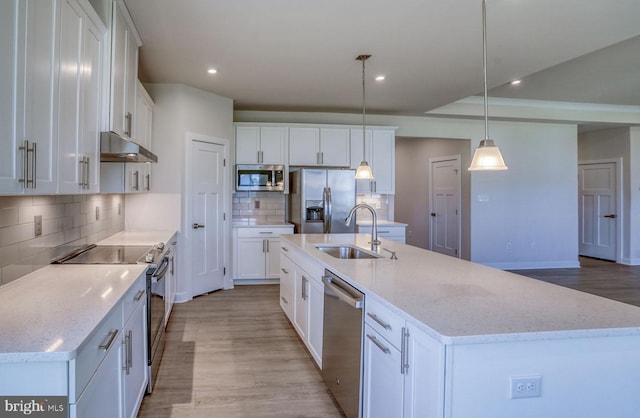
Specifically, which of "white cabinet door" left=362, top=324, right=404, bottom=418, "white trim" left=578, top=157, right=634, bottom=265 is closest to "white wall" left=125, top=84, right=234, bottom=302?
"white cabinet door" left=362, top=324, right=404, bottom=418

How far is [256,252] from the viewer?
5.75 metres

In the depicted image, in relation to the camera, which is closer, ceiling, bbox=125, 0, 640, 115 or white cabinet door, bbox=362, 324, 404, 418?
white cabinet door, bbox=362, 324, 404, 418

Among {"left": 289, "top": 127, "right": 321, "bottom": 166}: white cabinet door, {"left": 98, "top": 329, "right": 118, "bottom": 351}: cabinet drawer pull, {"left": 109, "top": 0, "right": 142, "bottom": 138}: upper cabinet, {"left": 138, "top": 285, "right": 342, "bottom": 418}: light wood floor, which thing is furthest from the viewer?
{"left": 289, "top": 127, "right": 321, "bottom": 166}: white cabinet door

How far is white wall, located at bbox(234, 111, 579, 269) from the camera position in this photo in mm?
6930

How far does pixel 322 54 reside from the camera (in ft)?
12.8

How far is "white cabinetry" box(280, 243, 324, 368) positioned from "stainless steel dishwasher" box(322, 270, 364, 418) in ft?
0.55

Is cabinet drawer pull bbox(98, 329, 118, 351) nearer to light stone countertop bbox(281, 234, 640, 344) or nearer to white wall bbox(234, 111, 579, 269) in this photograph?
light stone countertop bbox(281, 234, 640, 344)

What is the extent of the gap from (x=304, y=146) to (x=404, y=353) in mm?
4699

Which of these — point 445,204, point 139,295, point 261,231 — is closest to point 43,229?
point 139,295

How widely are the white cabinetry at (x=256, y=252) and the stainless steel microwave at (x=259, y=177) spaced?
0.60 metres

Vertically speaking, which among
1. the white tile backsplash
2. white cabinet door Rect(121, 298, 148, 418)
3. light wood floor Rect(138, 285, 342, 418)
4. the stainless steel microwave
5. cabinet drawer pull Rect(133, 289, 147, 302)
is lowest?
light wood floor Rect(138, 285, 342, 418)

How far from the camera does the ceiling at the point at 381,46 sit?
A: 9.73ft

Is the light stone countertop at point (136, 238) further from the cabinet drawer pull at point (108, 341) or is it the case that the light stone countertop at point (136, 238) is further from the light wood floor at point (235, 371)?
the cabinet drawer pull at point (108, 341)

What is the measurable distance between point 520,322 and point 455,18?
2481 mm
